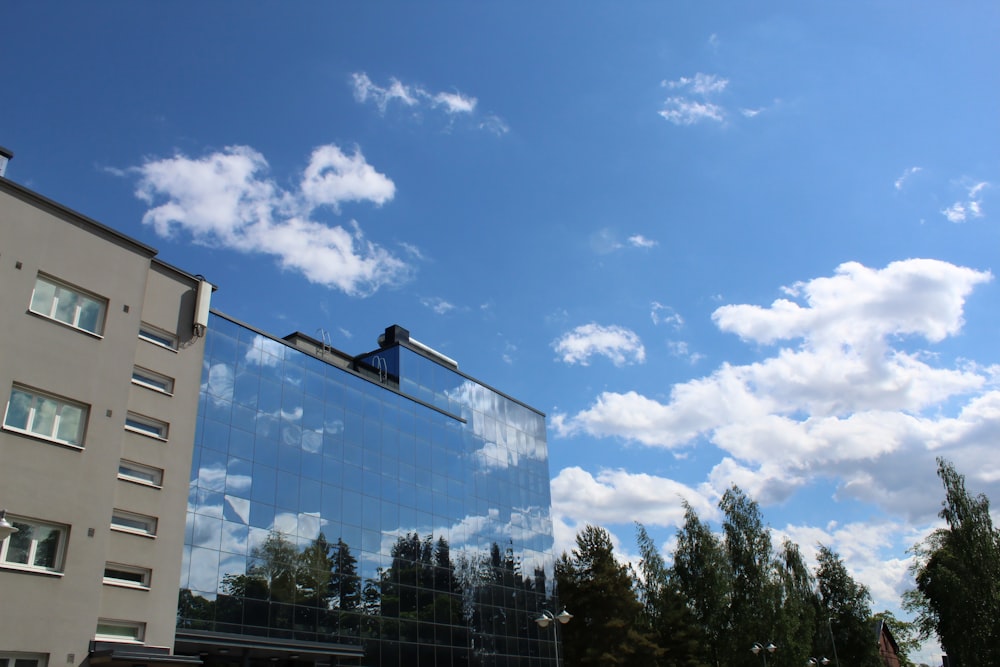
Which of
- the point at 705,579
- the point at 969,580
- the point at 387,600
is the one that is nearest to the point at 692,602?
the point at 705,579

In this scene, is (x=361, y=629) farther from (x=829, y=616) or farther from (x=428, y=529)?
(x=829, y=616)

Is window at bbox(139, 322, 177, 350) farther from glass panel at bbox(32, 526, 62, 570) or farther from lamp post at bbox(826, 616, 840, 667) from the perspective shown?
lamp post at bbox(826, 616, 840, 667)

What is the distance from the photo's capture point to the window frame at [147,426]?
23.6m

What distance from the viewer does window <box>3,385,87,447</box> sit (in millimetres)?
19547

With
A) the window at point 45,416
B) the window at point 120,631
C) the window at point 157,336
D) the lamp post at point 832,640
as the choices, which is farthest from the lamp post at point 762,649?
the window at point 45,416

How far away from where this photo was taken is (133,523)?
2284 cm

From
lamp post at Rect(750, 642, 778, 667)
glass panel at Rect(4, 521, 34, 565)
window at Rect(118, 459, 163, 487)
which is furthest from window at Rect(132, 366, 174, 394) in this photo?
lamp post at Rect(750, 642, 778, 667)

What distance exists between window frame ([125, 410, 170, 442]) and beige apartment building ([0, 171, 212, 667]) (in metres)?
0.04

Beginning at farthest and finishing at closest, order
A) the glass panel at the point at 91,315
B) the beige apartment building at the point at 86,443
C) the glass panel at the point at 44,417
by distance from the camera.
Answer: the glass panel at the point at 91,315 < the glass panel at the point at 44,417 < the beige apartment building at the point at 86,443

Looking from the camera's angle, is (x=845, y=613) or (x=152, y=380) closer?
(x=152, y=380)

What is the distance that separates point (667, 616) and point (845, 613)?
28106mm

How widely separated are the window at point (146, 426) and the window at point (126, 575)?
3970 mm

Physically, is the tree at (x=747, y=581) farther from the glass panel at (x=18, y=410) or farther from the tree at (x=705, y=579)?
the glass panel at (x=18, y=410)

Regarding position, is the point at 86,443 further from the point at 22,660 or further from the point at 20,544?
the point at 22,660
